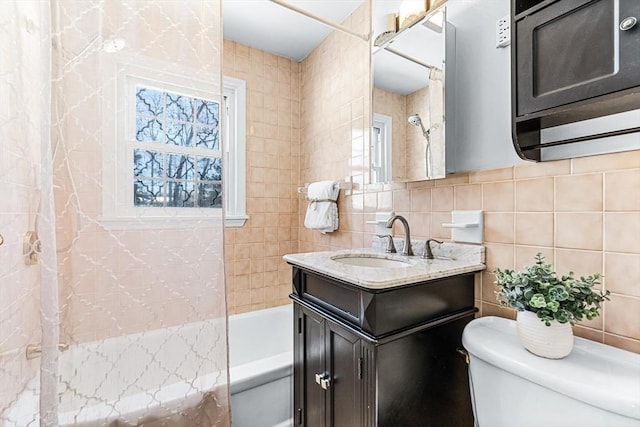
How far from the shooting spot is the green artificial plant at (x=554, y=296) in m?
0.75

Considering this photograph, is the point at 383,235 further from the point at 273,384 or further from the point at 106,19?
the point at 106,19

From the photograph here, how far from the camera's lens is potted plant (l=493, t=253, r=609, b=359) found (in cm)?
76

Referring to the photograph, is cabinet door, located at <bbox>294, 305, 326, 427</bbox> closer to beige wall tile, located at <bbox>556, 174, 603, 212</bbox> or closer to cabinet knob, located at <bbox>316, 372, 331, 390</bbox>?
cabinet knob, located at <bbox>316, 372, 331, 390</bbox>

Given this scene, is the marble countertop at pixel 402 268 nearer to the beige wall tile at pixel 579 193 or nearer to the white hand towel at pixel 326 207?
the beige wall tile at pixel 579 193

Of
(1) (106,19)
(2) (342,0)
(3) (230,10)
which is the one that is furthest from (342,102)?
(1) (106,19)

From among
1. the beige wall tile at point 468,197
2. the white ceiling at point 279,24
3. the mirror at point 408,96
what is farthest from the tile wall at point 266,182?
the beige wall tile at point 468,197

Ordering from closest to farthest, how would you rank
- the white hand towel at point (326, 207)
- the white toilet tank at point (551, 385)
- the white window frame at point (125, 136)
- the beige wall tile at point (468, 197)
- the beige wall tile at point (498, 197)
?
the white toilet tank at point (551, 385), the white window frame at point (125, 136), the beige wall tile at point (498, 197), the beige wall tile at point (468, 197), the white hand towel at point (326, 207)

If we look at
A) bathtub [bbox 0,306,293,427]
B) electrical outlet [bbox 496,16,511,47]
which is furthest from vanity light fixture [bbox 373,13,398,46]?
bathtub [bbox 0,306,293,427]

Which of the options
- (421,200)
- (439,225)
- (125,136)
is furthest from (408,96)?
(125,136)

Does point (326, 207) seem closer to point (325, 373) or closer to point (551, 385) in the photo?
point (325, 373)

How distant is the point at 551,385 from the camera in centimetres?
70

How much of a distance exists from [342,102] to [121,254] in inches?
64.7

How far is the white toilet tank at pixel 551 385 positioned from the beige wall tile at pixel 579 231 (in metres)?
0.28

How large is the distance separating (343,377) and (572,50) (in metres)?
1.19
